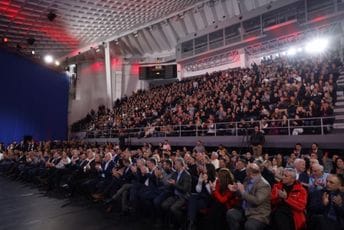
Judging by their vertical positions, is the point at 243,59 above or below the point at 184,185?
above

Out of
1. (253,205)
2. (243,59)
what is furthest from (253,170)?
(243,59)

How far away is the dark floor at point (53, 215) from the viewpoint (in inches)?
224

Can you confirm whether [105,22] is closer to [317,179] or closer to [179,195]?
[179,195]

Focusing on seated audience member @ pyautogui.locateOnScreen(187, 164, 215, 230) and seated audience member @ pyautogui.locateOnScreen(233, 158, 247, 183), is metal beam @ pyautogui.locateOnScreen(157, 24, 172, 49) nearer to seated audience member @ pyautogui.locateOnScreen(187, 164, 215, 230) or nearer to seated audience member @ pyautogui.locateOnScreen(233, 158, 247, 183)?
seated audience member @ pyautogui.locateOnScreen(233, 158, 247, 183)

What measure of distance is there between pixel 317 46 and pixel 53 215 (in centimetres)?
1666

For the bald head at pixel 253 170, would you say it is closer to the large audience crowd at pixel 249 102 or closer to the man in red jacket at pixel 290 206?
the man in red jacket at pixel 290 206

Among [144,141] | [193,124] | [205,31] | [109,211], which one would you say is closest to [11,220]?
[109,211]

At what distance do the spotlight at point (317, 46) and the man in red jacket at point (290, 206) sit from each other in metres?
15.2

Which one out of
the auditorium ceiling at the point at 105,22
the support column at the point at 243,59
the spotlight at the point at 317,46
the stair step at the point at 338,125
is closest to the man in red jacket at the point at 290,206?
the stair step at the point at 338,125

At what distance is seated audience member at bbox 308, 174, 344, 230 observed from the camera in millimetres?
3787

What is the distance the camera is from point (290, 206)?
398 centimetres

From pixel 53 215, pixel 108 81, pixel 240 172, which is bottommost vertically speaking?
pixel 53 215

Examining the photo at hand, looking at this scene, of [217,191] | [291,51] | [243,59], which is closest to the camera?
[217,191]

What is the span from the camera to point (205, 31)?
2250cm
